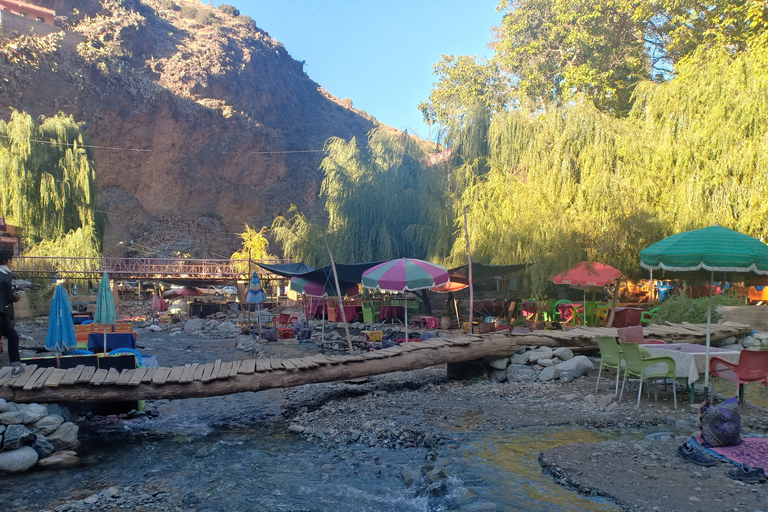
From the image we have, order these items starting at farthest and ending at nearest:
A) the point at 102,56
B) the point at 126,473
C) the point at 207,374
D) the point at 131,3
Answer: the point at 131,3 < the point at 102,56 < the point at 207,374 < the point at 126,473

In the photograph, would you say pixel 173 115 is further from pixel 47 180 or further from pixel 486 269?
pixel 486 269

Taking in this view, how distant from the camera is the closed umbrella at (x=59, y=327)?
8.52 metres

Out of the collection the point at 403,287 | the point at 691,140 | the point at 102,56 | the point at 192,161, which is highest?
the point at 102,56

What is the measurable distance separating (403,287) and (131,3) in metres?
56.9

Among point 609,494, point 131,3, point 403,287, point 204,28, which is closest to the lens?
point 609,494

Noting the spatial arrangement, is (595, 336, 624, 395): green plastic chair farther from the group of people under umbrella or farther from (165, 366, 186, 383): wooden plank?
(165, 366, 186, 383): wooden plank

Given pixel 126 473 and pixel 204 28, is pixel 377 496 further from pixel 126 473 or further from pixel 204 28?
pixel 204 28

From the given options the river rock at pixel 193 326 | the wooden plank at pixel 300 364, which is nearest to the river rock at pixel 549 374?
the wooden plank at pixel 300 364

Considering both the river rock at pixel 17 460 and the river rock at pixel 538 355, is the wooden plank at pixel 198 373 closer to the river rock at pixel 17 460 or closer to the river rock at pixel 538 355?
the river rock at pixel 17 460

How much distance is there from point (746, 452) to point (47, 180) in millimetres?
26405

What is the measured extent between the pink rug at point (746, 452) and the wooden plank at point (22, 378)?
24.2 feet

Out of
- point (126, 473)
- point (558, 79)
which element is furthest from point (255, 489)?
point (558, 79)

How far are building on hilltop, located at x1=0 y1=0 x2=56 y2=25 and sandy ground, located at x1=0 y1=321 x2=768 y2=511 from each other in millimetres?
45729

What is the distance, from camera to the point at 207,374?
22.6ft
